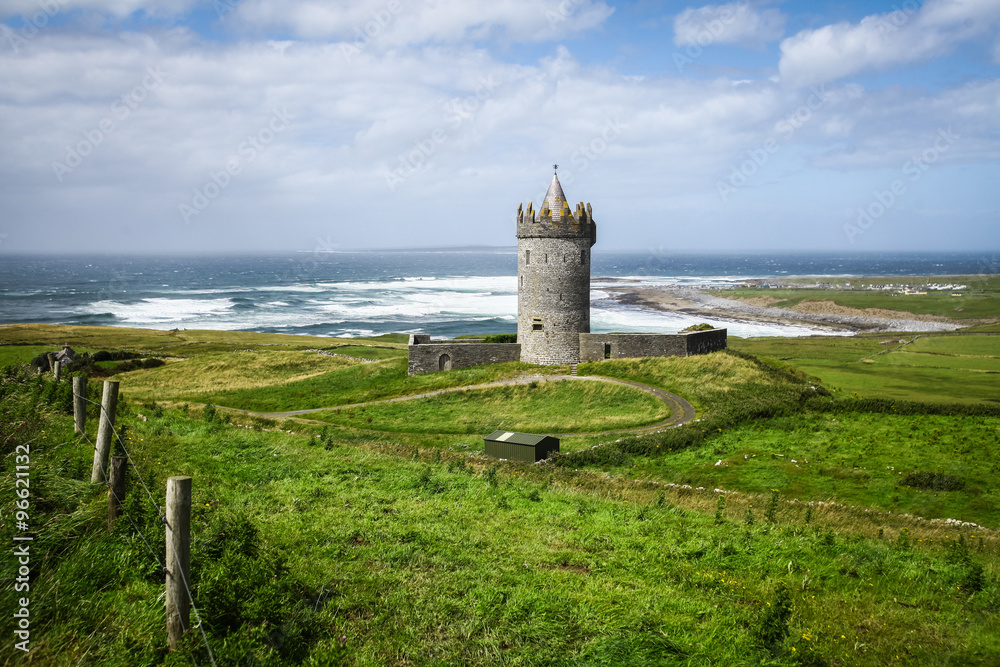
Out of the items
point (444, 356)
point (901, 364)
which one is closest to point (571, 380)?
point (444, 356)

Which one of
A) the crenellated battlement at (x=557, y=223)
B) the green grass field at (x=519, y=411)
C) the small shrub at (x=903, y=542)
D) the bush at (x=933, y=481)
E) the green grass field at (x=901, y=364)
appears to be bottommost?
the green grass field at (x=901, y=364)

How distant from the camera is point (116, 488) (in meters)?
7.08

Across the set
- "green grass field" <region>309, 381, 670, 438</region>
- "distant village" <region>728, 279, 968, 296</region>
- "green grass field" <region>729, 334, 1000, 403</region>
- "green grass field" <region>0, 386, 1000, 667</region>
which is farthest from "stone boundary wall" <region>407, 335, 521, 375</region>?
"distant village" <region>728, 279, 968, 296</region>

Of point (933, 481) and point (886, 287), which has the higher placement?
point (886, 287)

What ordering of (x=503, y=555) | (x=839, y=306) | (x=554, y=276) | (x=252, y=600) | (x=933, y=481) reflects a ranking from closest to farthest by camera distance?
(x=252, y=600) < (x=503, y=555) < (x=933, y=481) < (x=554, y=276) < (x=839, y=306)

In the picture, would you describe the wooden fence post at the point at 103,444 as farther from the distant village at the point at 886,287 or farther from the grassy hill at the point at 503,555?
the distant village at the point at 886,287

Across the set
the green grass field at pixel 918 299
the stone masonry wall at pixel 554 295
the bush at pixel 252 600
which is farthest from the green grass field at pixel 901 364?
the green grass field at pixel 918 299

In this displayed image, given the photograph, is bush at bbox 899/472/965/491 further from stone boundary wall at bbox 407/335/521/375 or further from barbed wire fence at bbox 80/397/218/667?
stone boundary wall at bbox 407/335/521/375

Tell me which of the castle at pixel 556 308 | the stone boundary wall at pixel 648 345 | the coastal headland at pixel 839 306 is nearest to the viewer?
the stone boundary wall at pixel 648 345

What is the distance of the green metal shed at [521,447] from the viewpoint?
67.7 ft

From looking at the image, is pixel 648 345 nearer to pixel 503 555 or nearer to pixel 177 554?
pixel 503 555

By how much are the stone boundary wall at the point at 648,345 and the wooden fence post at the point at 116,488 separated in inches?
1177

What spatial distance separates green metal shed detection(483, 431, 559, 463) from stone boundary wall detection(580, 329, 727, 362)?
47.0ft

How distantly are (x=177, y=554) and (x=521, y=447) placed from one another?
52.2 feet
